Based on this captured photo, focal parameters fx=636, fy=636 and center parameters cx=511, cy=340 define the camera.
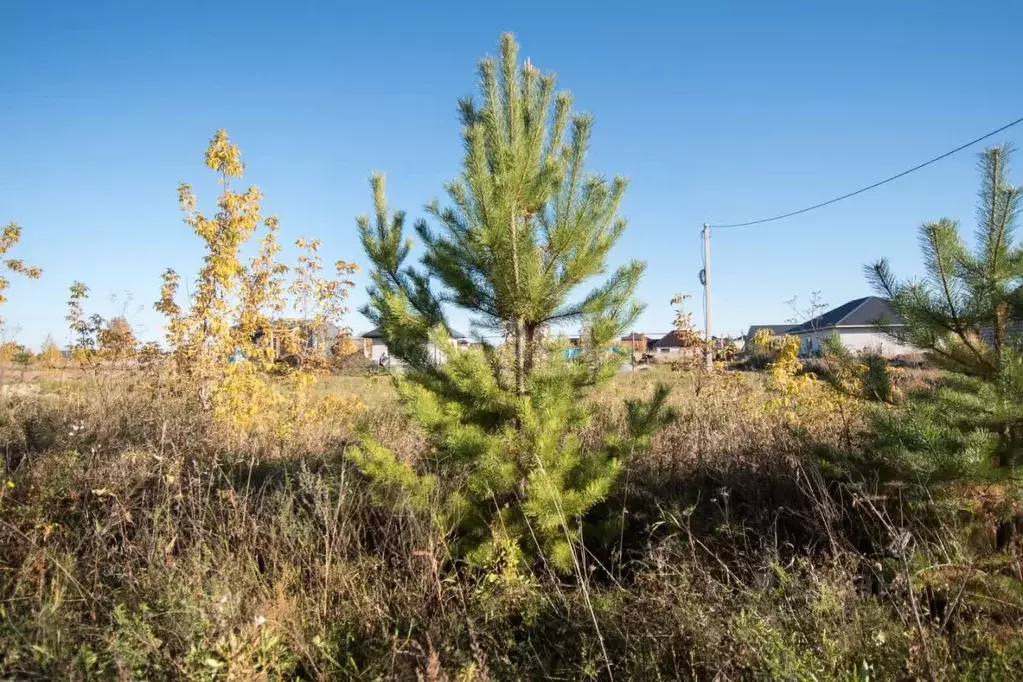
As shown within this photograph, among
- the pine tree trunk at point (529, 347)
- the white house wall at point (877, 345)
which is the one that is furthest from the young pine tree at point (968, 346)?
the pine tree trunk at point (529, 347)

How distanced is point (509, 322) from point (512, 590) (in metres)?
1.64

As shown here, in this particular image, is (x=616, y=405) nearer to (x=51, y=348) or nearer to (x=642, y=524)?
(x=642, y=524)

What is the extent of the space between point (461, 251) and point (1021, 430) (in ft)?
10.2

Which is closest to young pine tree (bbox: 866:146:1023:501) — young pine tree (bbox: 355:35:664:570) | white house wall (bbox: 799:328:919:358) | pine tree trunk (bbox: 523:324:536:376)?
white house wall (bbox: 799:328:919:358)

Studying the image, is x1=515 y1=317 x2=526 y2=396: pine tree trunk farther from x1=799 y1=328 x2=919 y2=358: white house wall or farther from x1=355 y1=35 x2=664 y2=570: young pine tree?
x1=799 y1=328 x2=919 y2=358: white house wall

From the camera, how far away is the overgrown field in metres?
2.35

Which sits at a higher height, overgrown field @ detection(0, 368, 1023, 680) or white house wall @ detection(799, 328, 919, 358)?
white house wall @ detection(799, 328, 919, 358)

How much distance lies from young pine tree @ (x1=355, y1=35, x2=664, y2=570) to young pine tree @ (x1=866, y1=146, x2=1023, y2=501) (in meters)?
1.44

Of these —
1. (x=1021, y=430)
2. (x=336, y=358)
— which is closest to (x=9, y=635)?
(x=1021, y=430)

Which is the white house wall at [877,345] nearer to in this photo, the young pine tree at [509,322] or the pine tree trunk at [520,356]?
the young pine tree at [509,322]

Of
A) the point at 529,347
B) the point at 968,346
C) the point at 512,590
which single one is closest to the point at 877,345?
the point at 968,346

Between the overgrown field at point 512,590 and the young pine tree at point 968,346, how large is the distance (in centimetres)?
25

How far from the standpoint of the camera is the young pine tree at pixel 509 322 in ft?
12.2

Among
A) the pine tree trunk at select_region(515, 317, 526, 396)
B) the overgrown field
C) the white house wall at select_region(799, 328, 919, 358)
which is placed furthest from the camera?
the pine tree trunk at select_region(515, 317, 526, 396)
